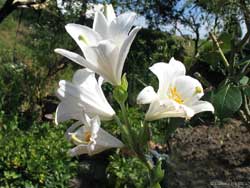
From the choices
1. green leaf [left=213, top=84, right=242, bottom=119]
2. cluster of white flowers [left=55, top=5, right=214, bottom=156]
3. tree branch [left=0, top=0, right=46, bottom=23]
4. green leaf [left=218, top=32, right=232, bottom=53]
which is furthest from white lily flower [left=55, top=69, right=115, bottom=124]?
tree branch [left=0, top=0, right=46, bottom=23]

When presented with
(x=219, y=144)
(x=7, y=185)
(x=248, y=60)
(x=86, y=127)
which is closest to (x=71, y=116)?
(x=86, y=127)

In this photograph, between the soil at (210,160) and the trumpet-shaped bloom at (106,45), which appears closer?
the trumpet-shaped bloom at (106,45)

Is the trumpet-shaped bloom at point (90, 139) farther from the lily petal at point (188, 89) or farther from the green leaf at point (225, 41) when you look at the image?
the green leaf at point (225, 41)

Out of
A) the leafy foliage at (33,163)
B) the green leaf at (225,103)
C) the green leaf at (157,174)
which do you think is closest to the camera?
the green leaf at (157,174)

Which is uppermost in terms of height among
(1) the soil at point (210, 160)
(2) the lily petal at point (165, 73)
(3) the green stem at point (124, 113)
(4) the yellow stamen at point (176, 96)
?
(2) the lily petal at point (165, 73)

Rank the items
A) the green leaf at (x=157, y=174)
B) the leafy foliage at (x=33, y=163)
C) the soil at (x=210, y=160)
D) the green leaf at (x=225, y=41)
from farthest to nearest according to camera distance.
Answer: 1. the leafy foliage at (x=33, y=163)
2. the soil at (x=210, y=160)
3. the green leaf at (x=225, y=41)
4. the green leaf at (x=157, y=174)

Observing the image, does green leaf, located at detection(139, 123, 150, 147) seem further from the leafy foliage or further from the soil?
the leafy foliage

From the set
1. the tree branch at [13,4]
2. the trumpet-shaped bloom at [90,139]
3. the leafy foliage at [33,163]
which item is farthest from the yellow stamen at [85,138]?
the tree branch at [13,4]

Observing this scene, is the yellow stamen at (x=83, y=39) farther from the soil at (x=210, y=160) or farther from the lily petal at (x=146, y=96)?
the soil at (x=210, y=160)

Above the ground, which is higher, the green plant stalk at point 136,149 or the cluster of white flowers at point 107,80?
the cluster of white flowers at point 107,80
